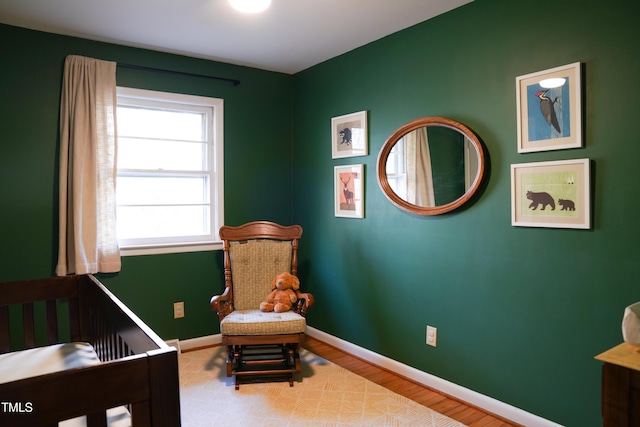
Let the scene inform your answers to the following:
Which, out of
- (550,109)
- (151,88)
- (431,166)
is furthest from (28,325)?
(550,109)

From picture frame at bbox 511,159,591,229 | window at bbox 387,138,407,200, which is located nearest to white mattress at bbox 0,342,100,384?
window at bbox 387,138,407,200

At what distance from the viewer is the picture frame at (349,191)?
11.2 ft

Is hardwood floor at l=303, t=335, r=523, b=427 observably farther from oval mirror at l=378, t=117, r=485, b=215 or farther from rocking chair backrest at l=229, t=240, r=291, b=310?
oval mirror at l=378, t=117, r=485, b=215

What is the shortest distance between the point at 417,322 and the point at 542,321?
2.82 feet

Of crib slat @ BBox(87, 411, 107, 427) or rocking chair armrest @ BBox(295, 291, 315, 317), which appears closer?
crib slat @ BBox(87, 411, 107, 427)

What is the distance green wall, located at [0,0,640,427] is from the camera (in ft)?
6.82

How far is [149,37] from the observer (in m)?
3.19

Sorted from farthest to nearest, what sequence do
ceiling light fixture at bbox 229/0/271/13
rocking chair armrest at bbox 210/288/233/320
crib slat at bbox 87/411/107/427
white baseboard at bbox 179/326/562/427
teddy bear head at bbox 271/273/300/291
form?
teddy bear head at bbox 271/273/300/291
rocking chair armrest at bbox 210/288/233/320
ceiling light fixture at bbox 229/0/271/13
white baseboard at bbox 179/326/562/427
crib slat at bbox 87/411/107/427

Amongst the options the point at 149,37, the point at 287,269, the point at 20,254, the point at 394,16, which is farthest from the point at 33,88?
the point at 394,16

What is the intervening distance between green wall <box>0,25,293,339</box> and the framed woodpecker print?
2.31 m

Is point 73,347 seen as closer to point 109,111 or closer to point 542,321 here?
point 109,111

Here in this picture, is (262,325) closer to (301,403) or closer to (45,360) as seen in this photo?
(301,403)

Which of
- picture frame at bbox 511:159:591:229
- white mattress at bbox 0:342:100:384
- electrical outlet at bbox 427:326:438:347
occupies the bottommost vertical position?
electrical outlet at bbox 427:326:438:347

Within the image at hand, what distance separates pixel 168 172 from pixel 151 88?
66 cm
